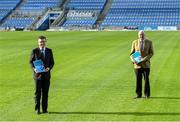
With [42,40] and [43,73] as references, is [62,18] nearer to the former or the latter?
[43,73]

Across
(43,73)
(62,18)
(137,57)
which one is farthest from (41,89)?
(62,18)

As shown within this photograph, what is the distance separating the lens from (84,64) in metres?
25.0

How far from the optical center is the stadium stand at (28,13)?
327ft

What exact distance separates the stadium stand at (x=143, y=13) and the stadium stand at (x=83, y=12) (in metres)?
2.58

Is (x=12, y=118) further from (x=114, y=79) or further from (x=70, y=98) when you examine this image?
(x=114, y=79)

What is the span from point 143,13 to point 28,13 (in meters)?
23.6

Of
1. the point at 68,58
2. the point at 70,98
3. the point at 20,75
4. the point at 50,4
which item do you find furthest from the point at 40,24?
the point at 70,98

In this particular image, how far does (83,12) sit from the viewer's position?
10231cm

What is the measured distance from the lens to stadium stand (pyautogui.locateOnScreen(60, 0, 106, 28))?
98000 mm

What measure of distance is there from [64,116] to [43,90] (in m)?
0.83

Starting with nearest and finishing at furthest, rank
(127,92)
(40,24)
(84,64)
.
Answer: (127,92)
(84,64)
(40,24)

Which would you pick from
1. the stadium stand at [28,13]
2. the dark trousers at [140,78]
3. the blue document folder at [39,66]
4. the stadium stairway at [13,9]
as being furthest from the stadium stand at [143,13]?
the blue document folder at [39,66]

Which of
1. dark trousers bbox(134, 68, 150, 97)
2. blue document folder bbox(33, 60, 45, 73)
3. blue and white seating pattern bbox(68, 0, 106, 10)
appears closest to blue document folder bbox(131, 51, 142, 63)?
dark trousers bbox(134, 68, 150, 97)

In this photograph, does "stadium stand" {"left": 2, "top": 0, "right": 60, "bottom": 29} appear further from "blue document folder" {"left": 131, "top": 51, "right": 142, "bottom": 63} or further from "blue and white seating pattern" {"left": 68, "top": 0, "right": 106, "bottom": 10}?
"blue document folder" {"left": 131, "top": 51, "right": 142, "bottom": 63}
